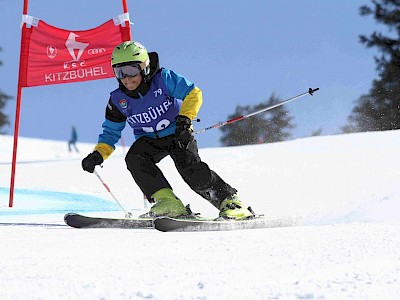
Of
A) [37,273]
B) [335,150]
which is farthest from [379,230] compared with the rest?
[335,150]

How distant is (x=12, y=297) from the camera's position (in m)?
1.56

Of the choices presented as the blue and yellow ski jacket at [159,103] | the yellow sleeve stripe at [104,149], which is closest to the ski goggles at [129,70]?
the blue and yellow ski jacket at [159,103]

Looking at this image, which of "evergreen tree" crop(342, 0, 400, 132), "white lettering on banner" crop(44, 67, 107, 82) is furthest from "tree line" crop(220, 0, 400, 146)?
"white lettering on banner" crop(44, 67, 107, 82)

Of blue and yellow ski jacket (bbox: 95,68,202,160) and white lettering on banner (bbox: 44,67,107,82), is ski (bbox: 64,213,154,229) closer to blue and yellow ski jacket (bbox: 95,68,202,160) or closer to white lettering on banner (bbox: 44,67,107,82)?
blue and yellow ski jacket (bbox: 95,68,202,160)

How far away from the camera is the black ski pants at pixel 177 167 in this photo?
3857 millimetres

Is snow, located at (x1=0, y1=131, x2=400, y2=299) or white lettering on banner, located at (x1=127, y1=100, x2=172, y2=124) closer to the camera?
snow, located at (x1=0, y1=131, x2=400, y2=299)

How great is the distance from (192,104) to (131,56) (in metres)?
0.49

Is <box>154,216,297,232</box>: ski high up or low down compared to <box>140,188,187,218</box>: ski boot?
down

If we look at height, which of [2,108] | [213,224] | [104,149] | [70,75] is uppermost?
[2,108]

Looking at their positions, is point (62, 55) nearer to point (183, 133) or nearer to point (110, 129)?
point (110, 129)

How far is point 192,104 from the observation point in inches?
151

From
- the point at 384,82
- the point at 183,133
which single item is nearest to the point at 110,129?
the point at 183,133

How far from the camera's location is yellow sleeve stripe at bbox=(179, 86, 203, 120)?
3.81 m

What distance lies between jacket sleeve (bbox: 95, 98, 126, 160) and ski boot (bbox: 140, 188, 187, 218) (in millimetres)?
523
